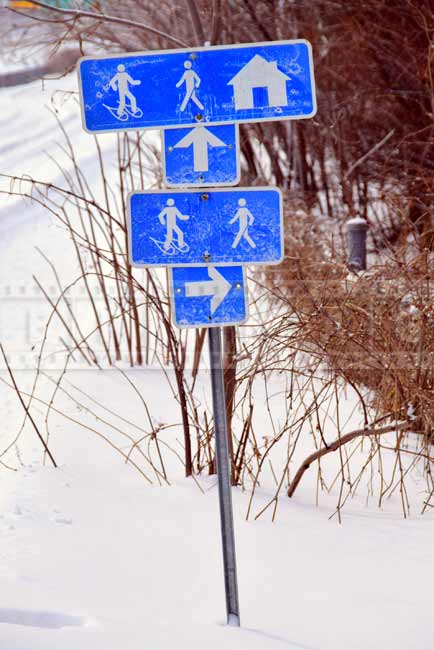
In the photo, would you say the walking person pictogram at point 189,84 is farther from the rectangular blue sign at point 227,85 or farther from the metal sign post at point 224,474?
the metal sign post at point 224,474

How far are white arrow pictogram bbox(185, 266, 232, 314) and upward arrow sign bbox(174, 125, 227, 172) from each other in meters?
0.26

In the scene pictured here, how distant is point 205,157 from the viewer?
240 centimetres

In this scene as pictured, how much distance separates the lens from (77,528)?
323 cm

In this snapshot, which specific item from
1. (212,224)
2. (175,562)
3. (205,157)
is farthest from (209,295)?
(175,562)

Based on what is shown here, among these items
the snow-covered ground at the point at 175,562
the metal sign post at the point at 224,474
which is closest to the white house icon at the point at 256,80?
the metal sign post at the point at 224,474

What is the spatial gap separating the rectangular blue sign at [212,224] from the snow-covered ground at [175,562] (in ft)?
3.23

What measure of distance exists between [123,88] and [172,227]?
1.26 feet

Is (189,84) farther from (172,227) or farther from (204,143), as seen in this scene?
(172,227)

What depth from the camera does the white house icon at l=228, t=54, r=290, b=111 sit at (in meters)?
2.38

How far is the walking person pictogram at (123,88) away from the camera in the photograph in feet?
7.97

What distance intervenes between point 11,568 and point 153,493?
841 millimetres

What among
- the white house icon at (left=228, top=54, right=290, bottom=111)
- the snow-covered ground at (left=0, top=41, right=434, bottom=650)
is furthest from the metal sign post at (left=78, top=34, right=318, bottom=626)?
the snow-covered ground at (left=0, top=41, right=434, bottom=650)

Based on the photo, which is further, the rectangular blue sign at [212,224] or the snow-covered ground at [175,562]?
the snow-covered ground at [175,562]

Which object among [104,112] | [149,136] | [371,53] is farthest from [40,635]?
[149,136]
